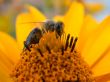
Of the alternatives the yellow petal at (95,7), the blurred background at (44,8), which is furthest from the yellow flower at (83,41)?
the yellow petal at (95,7)

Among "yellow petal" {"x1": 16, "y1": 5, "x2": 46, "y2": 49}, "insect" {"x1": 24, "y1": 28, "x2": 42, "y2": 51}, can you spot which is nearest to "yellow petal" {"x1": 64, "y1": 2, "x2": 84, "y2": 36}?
"yellow petal" {"x1": 16, "y1": 5, "x2": 46, "y2": 49}

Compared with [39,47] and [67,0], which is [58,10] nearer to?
[67,0]

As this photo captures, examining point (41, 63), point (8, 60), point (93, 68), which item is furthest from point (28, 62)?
point (93, 68)

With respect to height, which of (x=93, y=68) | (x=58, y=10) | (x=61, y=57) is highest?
(x=61, y=57)

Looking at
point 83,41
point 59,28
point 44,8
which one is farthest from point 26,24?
point 44,8

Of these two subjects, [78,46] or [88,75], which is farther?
[78,46]

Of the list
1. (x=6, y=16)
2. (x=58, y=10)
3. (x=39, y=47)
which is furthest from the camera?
A: (x=58, y=10)
